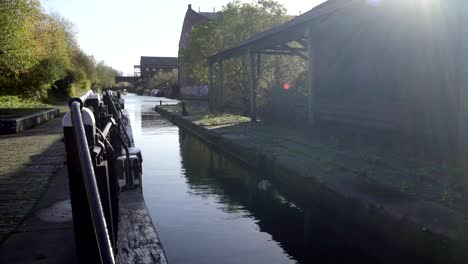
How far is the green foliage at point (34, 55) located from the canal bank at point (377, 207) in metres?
11.7

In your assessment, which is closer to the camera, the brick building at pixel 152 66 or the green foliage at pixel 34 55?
the green foliage at pixel 34 55

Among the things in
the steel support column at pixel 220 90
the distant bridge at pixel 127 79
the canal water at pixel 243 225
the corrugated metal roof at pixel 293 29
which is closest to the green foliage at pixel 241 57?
the steel support column at pixel 220 90

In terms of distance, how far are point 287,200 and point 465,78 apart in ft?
12.8

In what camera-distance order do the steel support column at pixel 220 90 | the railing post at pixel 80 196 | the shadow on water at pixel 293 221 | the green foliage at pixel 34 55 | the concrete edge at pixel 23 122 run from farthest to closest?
the steel support column at pixel 220 90, the green foliage at pixel 34 55, the concrete edge at pixel 23 122, the shadow on water at pixel 293 221, the railing post at pixel 80 196

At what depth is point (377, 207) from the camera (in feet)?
16.5

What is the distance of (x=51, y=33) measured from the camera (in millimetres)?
39375

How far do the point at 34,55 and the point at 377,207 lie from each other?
66.7ft

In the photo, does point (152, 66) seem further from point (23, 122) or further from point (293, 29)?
point (293, 29)

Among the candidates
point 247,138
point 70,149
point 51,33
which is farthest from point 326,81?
point 51,33

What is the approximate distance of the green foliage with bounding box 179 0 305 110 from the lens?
906 inches

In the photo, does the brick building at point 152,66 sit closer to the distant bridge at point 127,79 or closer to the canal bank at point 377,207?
the distant bridge at point 127,79

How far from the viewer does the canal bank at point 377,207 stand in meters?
4.14

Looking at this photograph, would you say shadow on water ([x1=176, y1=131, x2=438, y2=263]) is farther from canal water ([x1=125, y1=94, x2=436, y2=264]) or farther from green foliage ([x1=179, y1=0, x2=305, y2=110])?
green foliage ([x1=179, y1=0, x2=305, y2=110])

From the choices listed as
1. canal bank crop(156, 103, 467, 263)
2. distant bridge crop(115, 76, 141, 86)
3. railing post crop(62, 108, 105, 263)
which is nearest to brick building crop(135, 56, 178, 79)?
distant bridge crop(115, 76, 141, 86)
